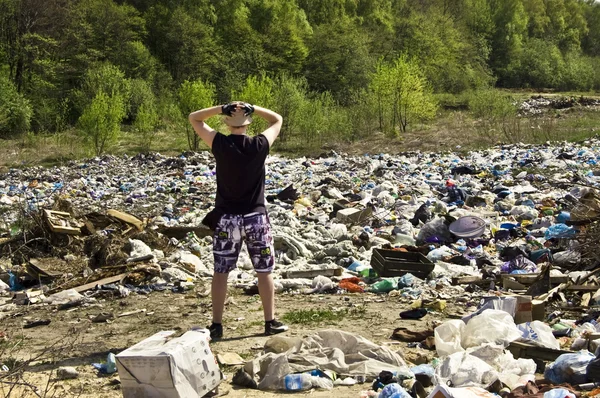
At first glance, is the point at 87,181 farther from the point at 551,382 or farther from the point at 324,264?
the point at 551,382

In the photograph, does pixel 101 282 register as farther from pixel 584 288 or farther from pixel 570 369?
pixel 570 369

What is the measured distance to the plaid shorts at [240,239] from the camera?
3975mm

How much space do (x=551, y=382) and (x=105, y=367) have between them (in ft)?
7.66

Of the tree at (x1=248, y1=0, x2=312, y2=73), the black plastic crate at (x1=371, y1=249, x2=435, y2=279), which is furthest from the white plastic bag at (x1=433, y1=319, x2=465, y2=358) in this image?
the tree at (x1=248, y1=0, x2=312, y2=73)

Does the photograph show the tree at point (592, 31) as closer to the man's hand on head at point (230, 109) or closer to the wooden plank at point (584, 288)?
the wooden plank at point (584, 288)

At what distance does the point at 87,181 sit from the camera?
14.1 metres

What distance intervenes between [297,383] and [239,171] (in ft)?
4.36

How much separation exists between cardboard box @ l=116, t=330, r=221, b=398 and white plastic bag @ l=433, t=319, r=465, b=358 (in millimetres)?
1304

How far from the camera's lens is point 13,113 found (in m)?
31.6

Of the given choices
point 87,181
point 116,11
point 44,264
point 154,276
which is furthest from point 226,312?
point 116,11

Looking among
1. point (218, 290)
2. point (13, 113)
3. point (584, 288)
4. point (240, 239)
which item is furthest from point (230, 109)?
point (13, 113)

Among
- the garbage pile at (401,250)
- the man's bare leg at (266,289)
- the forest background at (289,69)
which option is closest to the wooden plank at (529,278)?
the garbage pile at (401,250)

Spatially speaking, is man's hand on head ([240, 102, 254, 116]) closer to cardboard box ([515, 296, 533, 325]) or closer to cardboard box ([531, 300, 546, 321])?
cardboard box ([515, 296, 533, 325])

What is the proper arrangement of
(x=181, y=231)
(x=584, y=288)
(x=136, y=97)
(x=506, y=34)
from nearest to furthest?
(x=584, y=288) → (x=181, y=231) → (x=136, y=97) → (x=506, y=34)
